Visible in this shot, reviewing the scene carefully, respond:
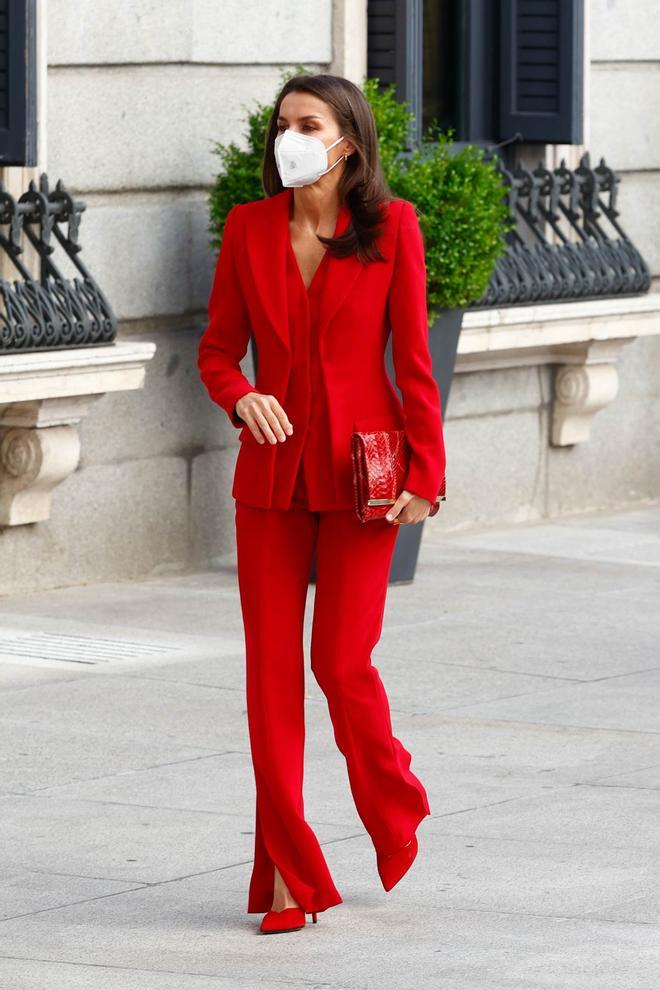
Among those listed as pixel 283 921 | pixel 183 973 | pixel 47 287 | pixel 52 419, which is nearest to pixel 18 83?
pixel 47 287

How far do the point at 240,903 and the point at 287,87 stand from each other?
183 cm

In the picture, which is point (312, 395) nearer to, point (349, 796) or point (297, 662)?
point (297, 662)

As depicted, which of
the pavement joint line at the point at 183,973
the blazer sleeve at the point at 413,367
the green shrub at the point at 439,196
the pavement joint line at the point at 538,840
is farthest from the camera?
the green shrub at the point at 439,196

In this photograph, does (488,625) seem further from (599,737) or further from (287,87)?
(287,87)

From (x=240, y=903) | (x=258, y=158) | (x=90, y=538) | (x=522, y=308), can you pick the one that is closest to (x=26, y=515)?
(x=90, y=538)

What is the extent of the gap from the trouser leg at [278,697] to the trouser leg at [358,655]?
2.3 inches

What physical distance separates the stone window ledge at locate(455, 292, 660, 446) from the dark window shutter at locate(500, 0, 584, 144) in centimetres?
92

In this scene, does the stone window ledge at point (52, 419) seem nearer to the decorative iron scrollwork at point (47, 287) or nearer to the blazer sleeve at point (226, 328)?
the decorative iron scrollwork at point (47, 287)

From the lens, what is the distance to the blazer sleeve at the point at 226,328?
16.9ft

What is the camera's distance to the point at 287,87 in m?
5.07

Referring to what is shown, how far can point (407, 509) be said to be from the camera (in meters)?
5.04

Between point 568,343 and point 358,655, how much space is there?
7006mm

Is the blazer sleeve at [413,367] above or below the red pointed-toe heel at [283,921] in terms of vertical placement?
above

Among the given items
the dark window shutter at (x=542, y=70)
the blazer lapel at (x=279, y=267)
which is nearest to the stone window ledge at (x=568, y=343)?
the dark window shutter at (x=542, y=70)
